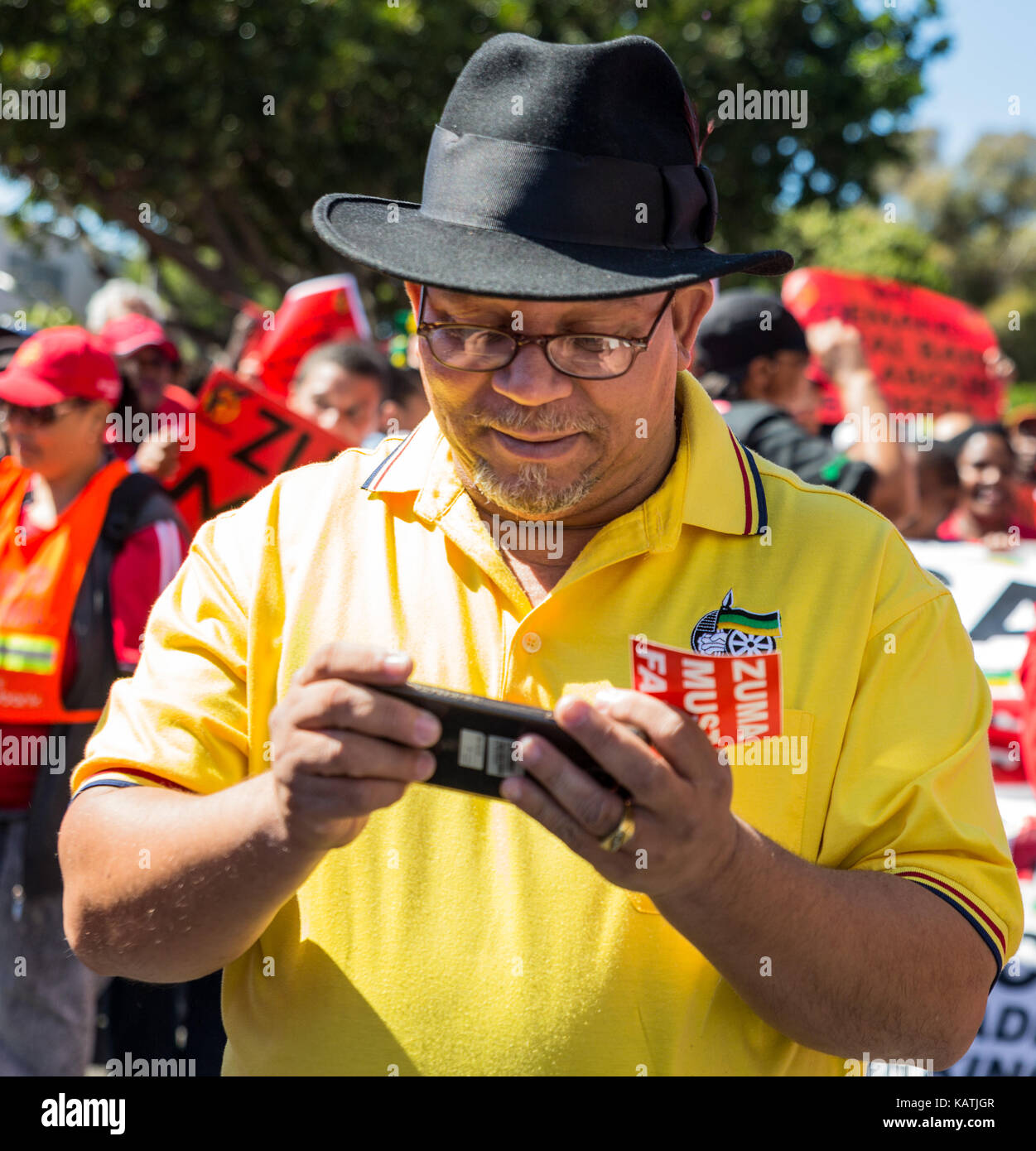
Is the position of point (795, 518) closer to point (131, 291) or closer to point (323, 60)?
point (131, 291)

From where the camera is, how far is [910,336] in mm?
6863

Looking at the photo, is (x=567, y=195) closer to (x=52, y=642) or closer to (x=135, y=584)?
(x=135, y=584)

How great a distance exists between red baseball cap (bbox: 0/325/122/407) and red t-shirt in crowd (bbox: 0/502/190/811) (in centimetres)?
64

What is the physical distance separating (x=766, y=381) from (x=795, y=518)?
2.78 metres

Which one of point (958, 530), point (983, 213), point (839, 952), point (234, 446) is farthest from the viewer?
point (983, 213)

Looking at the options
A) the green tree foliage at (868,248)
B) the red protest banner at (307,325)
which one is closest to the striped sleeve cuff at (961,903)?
the red protest banner at (307,325)

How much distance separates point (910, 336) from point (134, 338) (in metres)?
3.87

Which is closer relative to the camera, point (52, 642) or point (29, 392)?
point (52, 642)

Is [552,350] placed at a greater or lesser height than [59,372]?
lesser

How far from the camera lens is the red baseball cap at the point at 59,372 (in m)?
4.13
